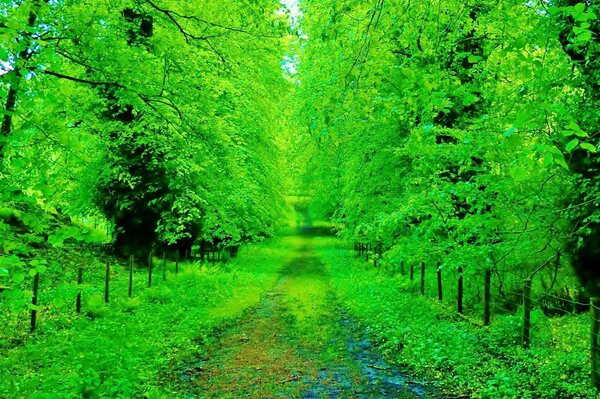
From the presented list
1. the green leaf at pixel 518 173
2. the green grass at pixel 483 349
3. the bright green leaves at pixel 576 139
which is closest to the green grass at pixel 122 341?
the green leaf at pixel 518 173

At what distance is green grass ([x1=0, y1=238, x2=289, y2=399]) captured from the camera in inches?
222

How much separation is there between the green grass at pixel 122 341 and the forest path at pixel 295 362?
1.94ft

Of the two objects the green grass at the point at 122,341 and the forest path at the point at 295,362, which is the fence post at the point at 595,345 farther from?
the green grass at the point at 122,341

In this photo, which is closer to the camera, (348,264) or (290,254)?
(348,264)

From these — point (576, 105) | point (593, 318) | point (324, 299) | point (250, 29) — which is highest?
point (250, 29)

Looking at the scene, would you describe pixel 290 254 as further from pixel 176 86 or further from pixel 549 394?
pixel 549 394

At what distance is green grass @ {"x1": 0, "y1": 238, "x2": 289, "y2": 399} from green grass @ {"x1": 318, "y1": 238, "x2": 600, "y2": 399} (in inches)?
162

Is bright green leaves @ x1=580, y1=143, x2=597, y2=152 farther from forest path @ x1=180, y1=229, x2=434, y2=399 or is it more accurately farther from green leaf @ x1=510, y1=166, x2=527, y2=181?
forest path @ x1=180, y1=229, x2=434, y2=399

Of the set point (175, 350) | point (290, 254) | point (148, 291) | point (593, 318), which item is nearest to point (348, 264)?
point (290, 254)

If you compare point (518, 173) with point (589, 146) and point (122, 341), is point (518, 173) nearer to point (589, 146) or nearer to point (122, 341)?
point (589, 146)

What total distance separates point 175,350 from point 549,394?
6.36 m

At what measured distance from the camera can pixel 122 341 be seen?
8.03 metres

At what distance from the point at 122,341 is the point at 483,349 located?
673cm

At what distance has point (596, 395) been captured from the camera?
5570 mm
